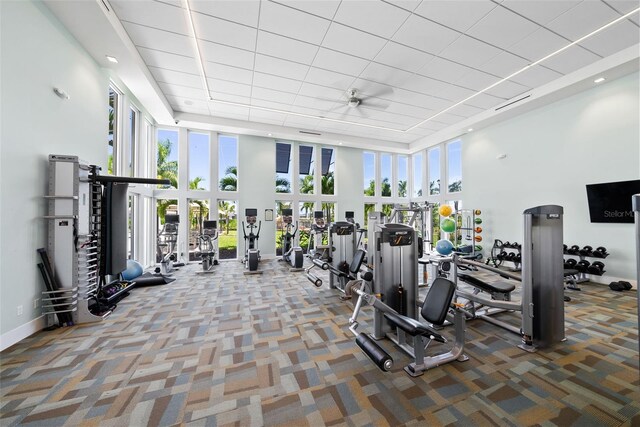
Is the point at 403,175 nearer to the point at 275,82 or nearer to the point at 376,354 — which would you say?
the point at 275,82

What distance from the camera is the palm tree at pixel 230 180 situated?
8.32 meters

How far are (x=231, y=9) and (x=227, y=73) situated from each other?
1.65 metres

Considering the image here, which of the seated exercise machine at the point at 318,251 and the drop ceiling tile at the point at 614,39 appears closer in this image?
the drop ceiling tile at the point at 614,39

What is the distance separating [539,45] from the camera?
4.04 m

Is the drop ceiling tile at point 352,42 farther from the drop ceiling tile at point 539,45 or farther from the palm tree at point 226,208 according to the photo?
the palm tree at point 226,208

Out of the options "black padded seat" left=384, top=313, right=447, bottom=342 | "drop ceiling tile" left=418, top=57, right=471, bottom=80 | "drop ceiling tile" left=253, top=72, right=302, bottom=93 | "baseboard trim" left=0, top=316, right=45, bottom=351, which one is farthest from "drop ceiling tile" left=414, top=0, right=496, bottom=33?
"baseboard trim" left=0, top=316, right=45, bottom=351

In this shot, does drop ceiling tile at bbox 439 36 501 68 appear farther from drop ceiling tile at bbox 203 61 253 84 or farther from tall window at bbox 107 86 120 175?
tall window at bbox 107 86 120 175

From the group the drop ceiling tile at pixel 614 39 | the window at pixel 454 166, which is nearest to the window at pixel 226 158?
the window at pixel 454 166

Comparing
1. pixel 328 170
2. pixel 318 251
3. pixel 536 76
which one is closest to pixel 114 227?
pixel 318 251

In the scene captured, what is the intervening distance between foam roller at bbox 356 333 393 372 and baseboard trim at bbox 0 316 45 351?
12.4ft

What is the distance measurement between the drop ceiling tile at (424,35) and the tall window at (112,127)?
587 cm

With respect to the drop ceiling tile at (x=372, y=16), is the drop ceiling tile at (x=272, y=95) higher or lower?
higher

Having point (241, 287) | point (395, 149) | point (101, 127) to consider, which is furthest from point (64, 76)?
point (395, 149)

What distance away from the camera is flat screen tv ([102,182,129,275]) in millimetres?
Result: 3590
